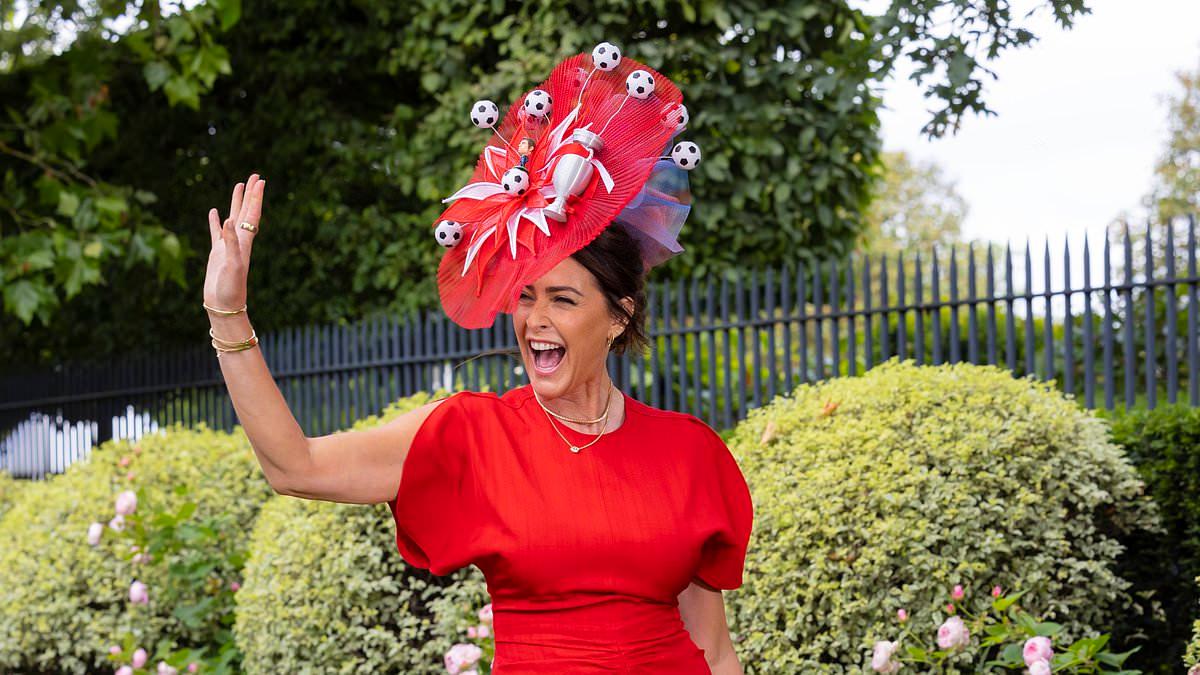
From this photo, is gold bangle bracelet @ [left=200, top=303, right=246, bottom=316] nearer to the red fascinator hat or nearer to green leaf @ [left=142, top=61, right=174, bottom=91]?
the red fascinator hat

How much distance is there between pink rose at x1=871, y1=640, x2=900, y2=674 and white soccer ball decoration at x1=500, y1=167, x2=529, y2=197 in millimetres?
2045

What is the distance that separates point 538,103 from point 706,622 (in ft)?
3.45

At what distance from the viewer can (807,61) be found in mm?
8578

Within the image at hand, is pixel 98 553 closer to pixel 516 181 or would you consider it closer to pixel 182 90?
pixel 182 90

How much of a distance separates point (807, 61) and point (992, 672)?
5.45 m

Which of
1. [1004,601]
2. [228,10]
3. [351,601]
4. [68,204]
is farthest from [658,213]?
[68,204]

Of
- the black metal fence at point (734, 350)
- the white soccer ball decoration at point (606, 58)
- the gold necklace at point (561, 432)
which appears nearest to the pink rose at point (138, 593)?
the black metal fence at point (734, 350)

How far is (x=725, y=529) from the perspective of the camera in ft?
7.55

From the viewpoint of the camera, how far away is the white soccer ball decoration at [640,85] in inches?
90.0

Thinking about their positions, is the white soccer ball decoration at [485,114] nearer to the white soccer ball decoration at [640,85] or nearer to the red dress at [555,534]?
the white soccer ball decoration at [640,85]

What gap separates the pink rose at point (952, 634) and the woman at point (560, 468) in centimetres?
154

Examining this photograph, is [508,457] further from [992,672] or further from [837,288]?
[837,288]

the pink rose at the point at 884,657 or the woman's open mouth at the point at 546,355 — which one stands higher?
the woman's open mouth at the point at 546,355

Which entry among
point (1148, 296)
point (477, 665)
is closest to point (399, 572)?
point (477, 665)
